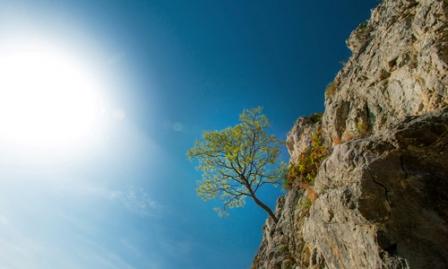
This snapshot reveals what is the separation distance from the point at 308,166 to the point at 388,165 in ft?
39.6

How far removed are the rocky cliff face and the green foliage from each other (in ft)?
2.49

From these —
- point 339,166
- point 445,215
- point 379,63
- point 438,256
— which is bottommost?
point 438,256

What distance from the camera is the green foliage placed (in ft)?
70.6

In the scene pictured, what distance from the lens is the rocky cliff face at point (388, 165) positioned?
369 inches

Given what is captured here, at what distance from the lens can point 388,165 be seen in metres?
10.3

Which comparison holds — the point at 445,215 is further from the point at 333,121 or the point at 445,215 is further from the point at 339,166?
the point at 333,121

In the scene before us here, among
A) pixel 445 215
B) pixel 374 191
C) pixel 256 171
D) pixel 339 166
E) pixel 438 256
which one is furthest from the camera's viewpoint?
pixel 256 171

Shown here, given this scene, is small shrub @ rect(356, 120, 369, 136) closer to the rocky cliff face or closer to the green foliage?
the rocky cliff face

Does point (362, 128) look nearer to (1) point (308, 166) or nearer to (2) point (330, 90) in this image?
(1) point (308, 166)

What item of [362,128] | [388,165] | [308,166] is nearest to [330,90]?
[308,166]

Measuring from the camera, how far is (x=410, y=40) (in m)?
16.0

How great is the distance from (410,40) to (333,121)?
7503mm

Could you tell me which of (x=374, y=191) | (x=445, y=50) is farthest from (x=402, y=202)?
(x=445, y=50)

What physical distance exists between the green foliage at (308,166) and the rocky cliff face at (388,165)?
2.49 feet
